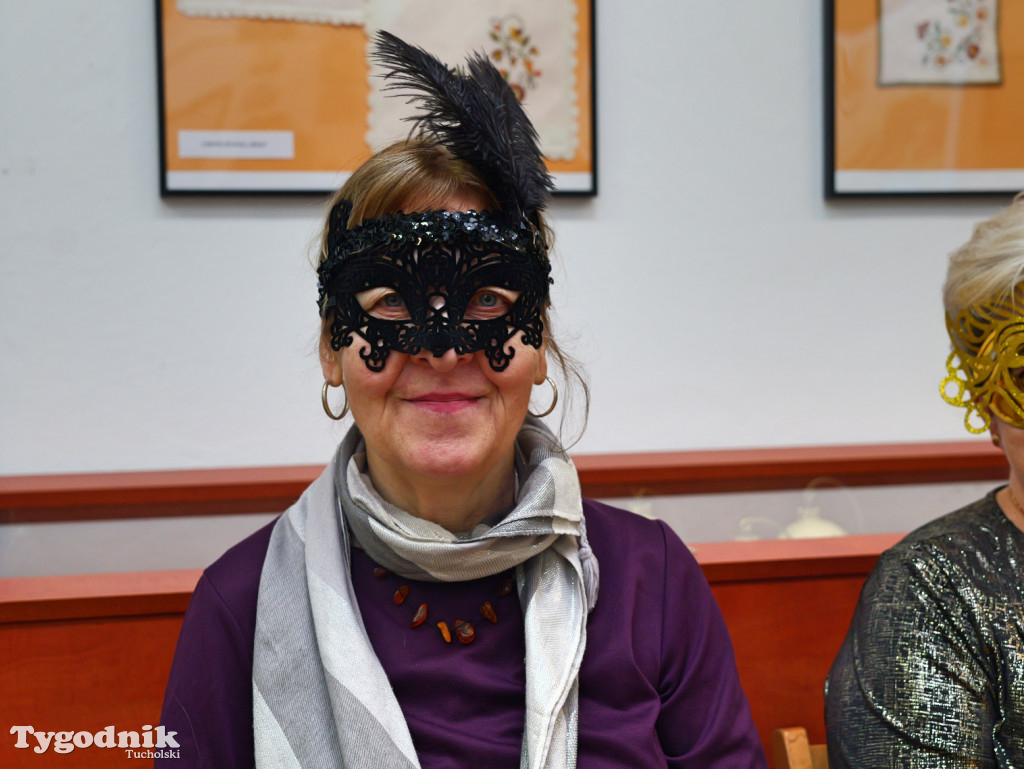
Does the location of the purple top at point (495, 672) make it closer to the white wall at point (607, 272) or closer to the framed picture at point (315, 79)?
the white wall at point (607, 272)

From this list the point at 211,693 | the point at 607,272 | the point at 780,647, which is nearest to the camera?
the point at 211,693

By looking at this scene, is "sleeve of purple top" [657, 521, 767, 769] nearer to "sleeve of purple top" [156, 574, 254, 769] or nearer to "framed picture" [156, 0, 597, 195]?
"sleeve of purple top" [156, 574, 254, 769]

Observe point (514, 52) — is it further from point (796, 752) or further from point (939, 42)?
point (796, 752)

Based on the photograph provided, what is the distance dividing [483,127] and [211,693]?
2.40 feet

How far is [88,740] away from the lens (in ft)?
4.51

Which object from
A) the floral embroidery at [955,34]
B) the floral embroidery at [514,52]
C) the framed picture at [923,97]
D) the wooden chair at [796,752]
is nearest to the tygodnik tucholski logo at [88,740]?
the wooden chair at [796,752]

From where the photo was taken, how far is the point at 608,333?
82.2 inches

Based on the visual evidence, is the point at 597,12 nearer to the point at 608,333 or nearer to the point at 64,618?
the point at 608,333

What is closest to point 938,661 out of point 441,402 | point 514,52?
point 441,402

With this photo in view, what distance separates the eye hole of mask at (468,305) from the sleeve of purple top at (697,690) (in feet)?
1.28

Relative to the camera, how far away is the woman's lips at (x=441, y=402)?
107 cm

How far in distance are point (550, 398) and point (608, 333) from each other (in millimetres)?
285

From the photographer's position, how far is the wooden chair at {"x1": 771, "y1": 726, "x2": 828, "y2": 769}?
4.32ft

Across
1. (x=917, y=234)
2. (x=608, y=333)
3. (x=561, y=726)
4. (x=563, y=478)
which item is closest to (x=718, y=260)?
(x=608, y=333)
